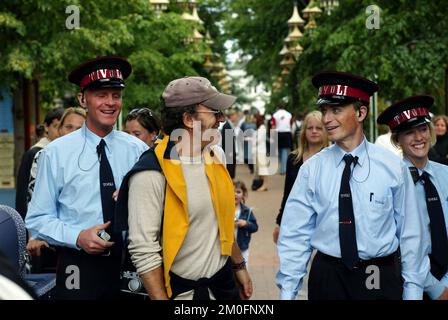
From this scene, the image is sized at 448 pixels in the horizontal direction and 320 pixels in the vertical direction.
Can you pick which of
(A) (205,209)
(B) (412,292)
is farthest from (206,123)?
(B) (412,292)

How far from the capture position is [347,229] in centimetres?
529

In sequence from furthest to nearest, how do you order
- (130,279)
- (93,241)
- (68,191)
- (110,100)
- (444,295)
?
1. (444,295)
2. (110,100)
3. (68,191)
4. (93,241)
5. (130,279)

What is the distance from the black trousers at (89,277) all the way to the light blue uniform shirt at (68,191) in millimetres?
136

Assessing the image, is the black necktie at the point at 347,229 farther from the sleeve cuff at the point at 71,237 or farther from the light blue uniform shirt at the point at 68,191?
the sleeve cuff at the point at 71,237

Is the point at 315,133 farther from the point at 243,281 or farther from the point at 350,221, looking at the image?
the point at 243,281

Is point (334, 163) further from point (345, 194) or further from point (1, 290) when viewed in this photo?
point (1, 290)

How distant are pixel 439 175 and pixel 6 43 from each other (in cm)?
1472

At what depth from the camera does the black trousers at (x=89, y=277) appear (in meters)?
5.49

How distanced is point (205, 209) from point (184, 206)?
127 millimetres

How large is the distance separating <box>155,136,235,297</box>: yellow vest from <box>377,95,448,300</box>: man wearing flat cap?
1.77m

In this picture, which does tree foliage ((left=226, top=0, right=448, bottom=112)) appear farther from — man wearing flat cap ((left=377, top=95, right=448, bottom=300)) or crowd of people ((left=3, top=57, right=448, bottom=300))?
crowd of people ((left=3, top=57, right=448, bottom=300))

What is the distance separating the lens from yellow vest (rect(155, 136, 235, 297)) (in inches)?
188

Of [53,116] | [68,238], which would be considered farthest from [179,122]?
[53,116]

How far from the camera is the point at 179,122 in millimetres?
5070
